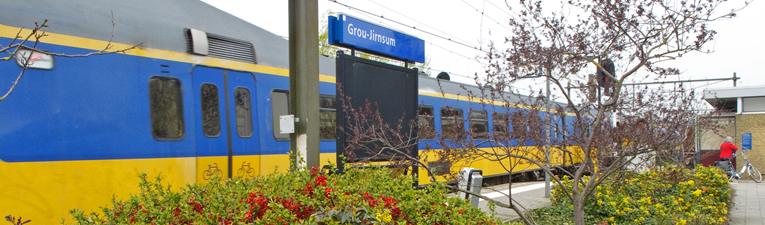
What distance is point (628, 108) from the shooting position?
7258 millimetres

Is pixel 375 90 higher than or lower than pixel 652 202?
higher

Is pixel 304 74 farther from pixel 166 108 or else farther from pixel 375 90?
pixel 166 108

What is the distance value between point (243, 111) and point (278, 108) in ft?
2.23

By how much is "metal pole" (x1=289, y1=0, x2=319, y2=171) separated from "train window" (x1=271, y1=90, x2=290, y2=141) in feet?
7.05

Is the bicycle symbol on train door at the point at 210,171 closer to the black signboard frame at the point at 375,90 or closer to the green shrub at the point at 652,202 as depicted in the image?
the black signboard frame at the point at 375,90

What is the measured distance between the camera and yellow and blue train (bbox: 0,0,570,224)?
5523 mm

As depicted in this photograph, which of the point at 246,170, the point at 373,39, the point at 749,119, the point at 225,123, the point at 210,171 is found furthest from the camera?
the point at 749,119

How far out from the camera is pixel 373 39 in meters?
6.29

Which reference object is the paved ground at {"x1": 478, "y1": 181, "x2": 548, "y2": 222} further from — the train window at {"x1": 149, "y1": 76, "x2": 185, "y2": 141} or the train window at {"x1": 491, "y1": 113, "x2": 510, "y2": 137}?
the train window at {"x1": 149, "y1": 76, "x2": 185, "y2": 141}

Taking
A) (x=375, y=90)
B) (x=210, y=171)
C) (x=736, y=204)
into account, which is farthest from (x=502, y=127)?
(x=736, y=204)

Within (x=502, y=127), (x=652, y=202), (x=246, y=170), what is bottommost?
(x=652, y=202)

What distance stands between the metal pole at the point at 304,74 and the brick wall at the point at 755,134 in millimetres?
20254

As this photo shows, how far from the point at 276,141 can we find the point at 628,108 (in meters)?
4.75

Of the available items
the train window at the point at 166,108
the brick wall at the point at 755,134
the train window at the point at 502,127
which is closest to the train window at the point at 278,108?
the train window at the point at 166,108
